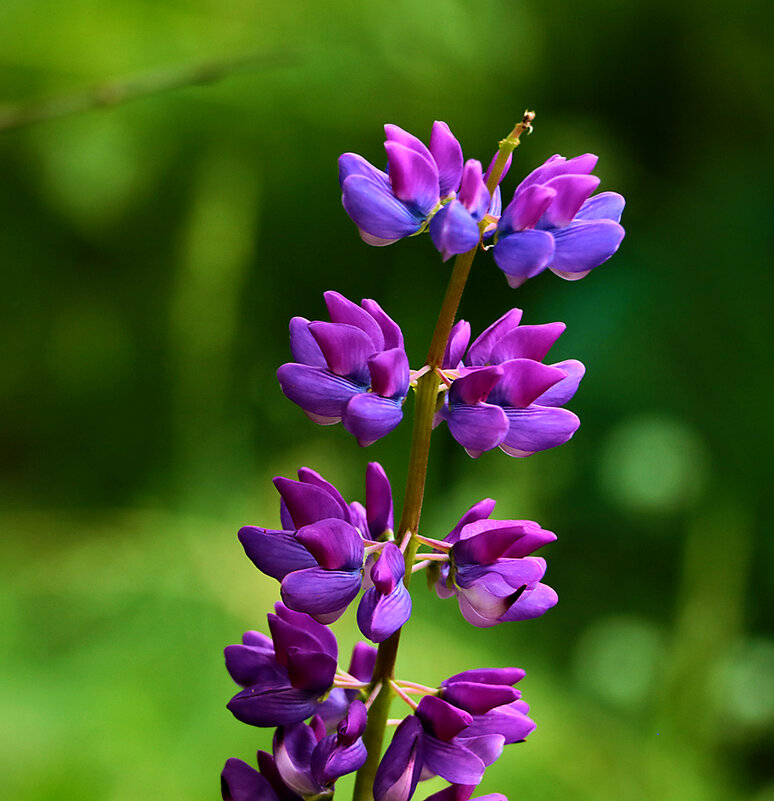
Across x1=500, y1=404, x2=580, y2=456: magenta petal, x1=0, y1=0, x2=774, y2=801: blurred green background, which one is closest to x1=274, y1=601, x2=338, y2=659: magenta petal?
x1=500, y1=404, x2=580, y2=456: magenta petal

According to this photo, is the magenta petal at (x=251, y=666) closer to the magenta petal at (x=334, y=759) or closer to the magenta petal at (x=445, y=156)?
the magenta petal at (x=334, y=759)

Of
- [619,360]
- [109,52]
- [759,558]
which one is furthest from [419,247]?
[759,558]

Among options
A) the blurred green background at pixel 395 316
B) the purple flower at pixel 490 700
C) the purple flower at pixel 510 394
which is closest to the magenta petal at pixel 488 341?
the purple flower at pixel 510 394

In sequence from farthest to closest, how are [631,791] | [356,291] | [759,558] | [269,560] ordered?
[356,291]
[759,558]
[631,791]
[269,560]

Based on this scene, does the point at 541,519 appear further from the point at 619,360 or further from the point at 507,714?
the point at 507,714

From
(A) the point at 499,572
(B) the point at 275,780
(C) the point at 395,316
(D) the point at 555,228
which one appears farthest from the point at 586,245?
(C) the point at 395,316

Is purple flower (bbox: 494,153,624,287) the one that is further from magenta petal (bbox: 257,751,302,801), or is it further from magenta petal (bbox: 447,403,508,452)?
magenta petal (bbox: 257,751,302,801)
